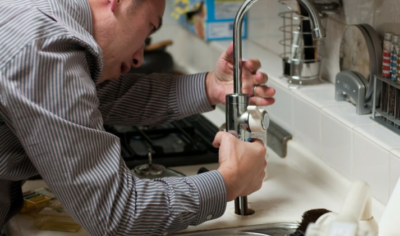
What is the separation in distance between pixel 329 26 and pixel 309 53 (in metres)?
0.08

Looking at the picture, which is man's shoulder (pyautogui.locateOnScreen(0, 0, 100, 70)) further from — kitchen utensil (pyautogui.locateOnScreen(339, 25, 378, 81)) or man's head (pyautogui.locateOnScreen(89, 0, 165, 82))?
kitchen utensil (pyautogui.locateOnScreen(339, 25, 378, 81))

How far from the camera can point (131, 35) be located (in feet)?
4.44

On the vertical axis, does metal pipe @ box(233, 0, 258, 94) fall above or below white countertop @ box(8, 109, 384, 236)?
above

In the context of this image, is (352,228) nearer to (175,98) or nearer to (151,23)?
(151,23)

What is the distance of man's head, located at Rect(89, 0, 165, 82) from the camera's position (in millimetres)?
1295

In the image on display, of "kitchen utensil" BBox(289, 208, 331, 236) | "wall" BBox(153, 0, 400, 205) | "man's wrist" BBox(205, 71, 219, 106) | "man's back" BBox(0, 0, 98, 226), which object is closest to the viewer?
"man's back" BBox(0, 0, 98, 226)

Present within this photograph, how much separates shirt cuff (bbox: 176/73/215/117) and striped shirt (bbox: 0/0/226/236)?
38cm

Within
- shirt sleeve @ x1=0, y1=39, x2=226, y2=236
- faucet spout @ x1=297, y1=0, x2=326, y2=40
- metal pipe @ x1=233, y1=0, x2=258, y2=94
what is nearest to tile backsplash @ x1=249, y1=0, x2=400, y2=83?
faucet spout @ x1=297, y1=0, x2=326, y2=40

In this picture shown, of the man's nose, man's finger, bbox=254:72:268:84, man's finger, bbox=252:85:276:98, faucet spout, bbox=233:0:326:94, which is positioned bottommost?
man's finger, bbox=252:85:276:98

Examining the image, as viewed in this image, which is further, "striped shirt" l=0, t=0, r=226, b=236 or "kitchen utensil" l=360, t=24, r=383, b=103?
"kitchen utensil" l=360, t=24, r=383, b=103

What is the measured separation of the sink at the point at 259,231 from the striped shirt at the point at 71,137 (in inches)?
3.0

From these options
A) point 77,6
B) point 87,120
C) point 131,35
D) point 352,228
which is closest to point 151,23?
point 131,35

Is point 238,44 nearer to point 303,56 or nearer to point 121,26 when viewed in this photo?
Answer: point 121,26

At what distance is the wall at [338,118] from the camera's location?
130cm
